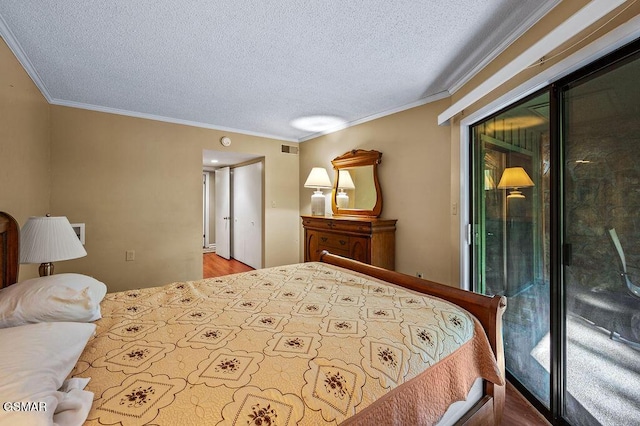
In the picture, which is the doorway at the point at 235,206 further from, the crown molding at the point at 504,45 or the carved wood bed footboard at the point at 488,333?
the carved wood bed footboard at the point at 488,333

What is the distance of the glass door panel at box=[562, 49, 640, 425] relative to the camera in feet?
4.16

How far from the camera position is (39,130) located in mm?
2658

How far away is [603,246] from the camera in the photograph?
1382 millimetres

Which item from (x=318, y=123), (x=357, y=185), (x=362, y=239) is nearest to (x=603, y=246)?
(x=362, y=239)

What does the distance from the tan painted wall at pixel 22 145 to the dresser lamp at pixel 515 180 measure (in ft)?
11.6

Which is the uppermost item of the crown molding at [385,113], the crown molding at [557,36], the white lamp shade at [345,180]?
the crown molding at [385,113]

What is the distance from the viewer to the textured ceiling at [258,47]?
5.28 ft

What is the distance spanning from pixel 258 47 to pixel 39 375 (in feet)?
6.73

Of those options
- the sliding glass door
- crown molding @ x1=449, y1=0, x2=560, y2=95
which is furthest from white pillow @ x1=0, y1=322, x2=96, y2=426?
crown molding @ x1=449, y1=0, x2=560, y2=95

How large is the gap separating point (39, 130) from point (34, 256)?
1.70 m

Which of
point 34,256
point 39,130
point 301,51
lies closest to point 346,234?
point 301,51

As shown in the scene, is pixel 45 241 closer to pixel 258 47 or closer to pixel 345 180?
pixel 258 47

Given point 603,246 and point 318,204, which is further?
point 318,204

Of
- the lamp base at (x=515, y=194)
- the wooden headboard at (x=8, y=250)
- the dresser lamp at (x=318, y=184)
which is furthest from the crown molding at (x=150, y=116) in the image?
the lamp base at (x=515, y=194)
